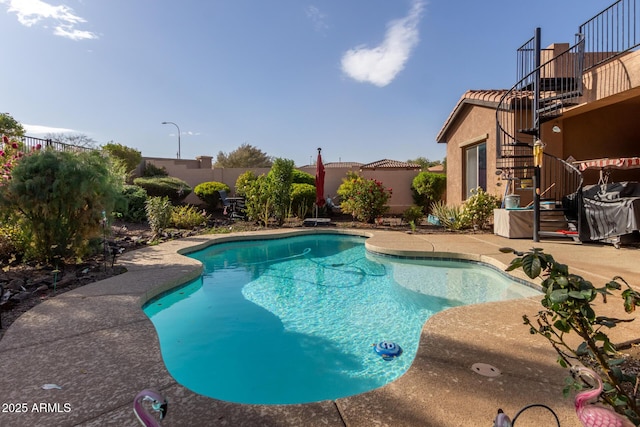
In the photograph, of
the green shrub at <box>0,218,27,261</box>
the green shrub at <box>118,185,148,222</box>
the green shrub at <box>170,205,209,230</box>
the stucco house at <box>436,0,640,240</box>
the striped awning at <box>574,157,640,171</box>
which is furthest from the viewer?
the green shrub at <box>118,185,148,222</box>

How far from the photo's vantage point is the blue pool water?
9.71ft

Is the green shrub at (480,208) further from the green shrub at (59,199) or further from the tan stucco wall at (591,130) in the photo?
the green shrub at (59,199)

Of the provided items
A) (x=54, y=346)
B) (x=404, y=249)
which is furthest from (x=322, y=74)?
(x=54, y=346)

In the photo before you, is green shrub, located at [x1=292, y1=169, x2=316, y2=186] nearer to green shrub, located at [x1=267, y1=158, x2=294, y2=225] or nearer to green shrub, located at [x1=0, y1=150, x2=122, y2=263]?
green shrub, located at [x1=267, y1=158, x2=294, y2=225]

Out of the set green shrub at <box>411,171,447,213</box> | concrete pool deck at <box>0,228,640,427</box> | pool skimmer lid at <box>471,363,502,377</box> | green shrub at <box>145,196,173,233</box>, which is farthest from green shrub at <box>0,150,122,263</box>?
green shrub at <box>411,171,447,213</box>

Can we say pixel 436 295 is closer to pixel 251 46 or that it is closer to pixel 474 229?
pixel 474 229

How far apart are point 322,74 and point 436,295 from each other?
38.2ft

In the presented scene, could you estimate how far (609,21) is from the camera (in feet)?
22.1

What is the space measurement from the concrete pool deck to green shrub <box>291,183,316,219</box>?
28.8 feet

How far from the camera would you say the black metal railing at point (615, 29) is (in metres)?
6.15

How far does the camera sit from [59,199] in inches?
202

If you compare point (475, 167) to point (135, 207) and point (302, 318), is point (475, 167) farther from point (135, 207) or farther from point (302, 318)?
point (135, 207)

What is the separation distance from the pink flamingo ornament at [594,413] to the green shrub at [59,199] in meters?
6.03

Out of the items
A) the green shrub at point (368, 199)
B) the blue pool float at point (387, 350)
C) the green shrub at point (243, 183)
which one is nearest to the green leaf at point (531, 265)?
the blue pool float at point (387, 350)
